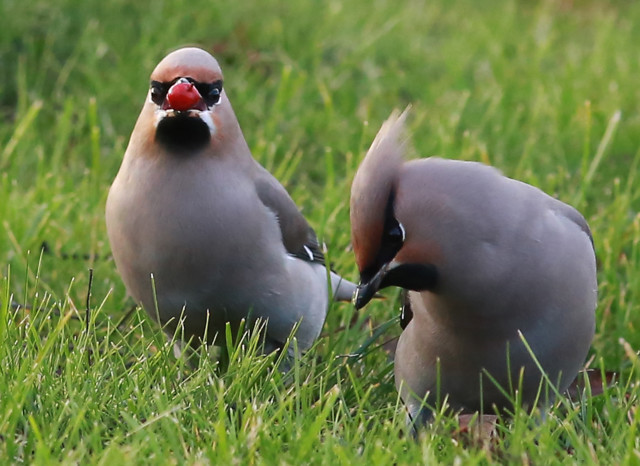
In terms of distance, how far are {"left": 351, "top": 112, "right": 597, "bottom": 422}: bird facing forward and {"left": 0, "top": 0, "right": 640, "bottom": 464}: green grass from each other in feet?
0.59

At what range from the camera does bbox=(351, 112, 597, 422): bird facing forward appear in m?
3.49

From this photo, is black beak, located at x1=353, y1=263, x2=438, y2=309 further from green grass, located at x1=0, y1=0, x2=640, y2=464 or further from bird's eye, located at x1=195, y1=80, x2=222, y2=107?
bird's eye, located at x1=195, y1=80, x2=222, y2=107

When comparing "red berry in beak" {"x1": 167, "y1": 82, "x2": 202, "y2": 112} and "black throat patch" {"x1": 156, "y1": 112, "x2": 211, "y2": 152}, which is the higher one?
"red berry in beak" {"x1": 167, "y1": 82, "x2": 202, "y2": 112}

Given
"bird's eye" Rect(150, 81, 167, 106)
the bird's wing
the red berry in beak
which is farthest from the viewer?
the bird's wing

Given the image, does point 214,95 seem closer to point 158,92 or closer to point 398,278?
point 158,92

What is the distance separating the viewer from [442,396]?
13.0 feet

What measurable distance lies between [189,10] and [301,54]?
0.76 metres

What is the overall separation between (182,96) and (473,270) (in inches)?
48.3

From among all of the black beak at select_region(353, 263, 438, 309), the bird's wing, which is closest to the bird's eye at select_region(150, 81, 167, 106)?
the bird's wing

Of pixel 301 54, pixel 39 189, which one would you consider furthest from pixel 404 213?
pixel 301 54

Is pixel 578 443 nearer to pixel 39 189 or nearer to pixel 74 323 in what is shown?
pixel 74 323

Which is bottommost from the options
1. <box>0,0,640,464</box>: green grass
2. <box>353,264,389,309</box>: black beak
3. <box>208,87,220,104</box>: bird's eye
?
<box>0,0,640,464</box>: green grass

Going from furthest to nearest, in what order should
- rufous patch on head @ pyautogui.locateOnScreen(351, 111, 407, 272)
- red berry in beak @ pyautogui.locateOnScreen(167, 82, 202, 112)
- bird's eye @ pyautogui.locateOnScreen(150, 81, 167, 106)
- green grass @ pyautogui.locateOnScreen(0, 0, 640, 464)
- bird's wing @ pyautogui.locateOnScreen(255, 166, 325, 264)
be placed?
bird's wing @ pyautogui.locateOnScreen(255, 166, 325, 264), bird's eye @ pyautogui.locateOnScreen(150, 81, 167, 106), red berry in beak @ pyautogui.locateOnScreen(167, 82, 202, 112), rufous patch on head @ pyautogui.locateOnScreen(351, 111, 407, 272), green grass @ pyautogui.locateOnScreen(0, 0, 640, 464)

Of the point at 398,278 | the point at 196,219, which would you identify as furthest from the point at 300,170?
the point at 398,278
